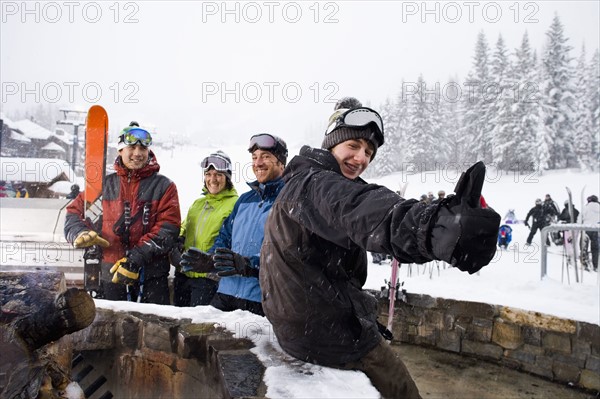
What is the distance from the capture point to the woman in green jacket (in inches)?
161

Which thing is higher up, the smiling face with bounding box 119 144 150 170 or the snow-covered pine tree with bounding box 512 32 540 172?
the snow-covered pine tree with bounding box 512 32 540 172

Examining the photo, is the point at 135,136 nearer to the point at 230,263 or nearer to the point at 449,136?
the point at 230,263

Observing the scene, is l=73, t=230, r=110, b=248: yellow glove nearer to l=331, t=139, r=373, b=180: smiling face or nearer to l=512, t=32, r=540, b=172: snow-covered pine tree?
l=331, t=139, r=373, b=180: smiling face

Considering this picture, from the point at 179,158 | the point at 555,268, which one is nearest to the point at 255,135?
the point at 555,268

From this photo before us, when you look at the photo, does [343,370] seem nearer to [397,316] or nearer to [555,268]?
[397,316]

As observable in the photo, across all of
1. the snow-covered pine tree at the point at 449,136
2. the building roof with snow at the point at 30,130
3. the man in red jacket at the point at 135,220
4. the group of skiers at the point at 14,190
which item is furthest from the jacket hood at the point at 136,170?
the snow-covered pine tree at the point at 449,136

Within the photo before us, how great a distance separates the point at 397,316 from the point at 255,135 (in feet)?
10.3

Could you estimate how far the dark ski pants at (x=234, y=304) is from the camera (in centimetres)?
339

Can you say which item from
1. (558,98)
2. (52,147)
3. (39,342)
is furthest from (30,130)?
(558,98)

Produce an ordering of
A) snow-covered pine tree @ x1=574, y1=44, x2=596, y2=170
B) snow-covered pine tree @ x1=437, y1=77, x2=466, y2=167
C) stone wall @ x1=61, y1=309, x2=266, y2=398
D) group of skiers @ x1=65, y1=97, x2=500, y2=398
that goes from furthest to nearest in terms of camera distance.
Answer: snow-covered pine tree @ x1=437, y1=77, x2=466, y2=167 < snow-covered pine tree @ x1=574, y1=44, x2=596, y2=170 < stone wall @ x1=61, y1=309, x2=266, y2=398 < group of skiers @ x1=65, y1=97, x2=500, y2=398

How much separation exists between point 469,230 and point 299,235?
87cm

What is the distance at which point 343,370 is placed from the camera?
2.06 meters

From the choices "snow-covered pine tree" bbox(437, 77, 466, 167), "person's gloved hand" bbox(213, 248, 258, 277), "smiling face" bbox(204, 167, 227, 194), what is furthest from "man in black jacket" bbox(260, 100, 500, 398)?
"snow-covered pine tree" bbox(437, 77, 466, 167)

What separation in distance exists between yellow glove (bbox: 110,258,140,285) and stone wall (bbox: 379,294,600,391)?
3.12m
